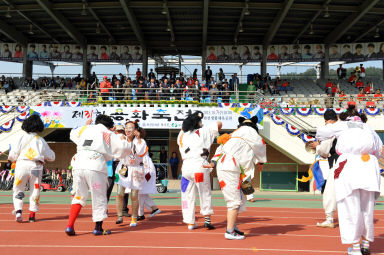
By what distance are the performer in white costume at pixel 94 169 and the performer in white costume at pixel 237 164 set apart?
1.59 meters

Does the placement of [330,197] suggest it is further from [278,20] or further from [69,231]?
[278,20]

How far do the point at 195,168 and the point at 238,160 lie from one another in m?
0.91

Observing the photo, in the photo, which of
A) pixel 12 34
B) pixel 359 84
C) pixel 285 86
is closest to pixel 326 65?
pixel 359 84

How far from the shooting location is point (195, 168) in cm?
701

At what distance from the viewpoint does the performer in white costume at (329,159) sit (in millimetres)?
6738

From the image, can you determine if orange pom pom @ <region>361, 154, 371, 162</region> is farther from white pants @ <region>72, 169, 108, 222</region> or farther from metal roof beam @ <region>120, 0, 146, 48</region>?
metal roof beam @ <region>120, 0, 146, 48</region>

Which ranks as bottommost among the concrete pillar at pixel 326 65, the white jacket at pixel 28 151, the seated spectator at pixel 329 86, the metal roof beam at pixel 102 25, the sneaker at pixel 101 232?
the sneaker at pixel 101 232

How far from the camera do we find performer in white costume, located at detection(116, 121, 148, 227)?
24.8 ft

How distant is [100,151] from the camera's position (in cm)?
652

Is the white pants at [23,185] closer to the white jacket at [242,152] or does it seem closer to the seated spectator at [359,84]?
the white jacket at [242,152]

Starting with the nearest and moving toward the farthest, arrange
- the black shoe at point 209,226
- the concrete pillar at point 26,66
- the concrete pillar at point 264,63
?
the black shoe at point 209,226
the concrete pillar at point 264,63
the concrete pillar at point 26,66

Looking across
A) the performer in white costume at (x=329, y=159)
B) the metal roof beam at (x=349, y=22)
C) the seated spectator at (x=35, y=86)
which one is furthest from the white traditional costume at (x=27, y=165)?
the seated spectator at (x=35, y=86)

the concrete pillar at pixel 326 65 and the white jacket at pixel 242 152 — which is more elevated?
the concrete pillar at pixel 326 65

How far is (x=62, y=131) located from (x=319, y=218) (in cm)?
1762
